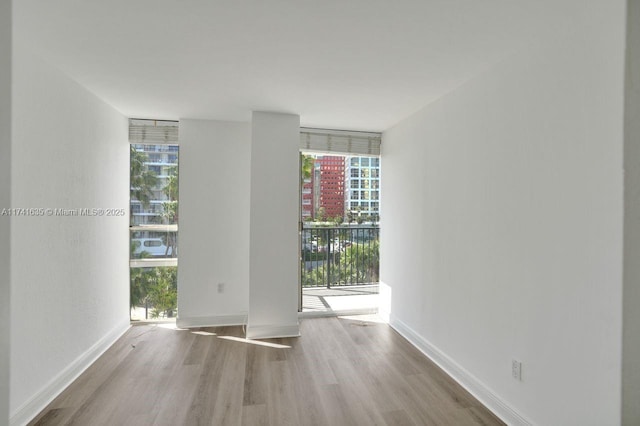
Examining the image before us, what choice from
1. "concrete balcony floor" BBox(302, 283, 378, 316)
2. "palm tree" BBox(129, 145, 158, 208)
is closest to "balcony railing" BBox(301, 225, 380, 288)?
"concrete balcony floor" BBox(302, 283, 378, 316)

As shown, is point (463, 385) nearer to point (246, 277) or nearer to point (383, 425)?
point (383, 425)

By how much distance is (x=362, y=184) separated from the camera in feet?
15.8

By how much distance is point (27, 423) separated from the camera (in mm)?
2072

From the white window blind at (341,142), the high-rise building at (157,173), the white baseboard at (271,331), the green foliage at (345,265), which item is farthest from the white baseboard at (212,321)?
the white window blind at (341,142)

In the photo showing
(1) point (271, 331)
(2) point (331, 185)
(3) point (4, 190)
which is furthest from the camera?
(2) point (331, 185)

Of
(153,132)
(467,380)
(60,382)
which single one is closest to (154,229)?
(153,132)

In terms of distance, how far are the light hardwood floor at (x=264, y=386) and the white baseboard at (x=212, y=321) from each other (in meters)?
0.28

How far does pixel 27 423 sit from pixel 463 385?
9.84 ft

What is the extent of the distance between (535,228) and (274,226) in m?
2.39

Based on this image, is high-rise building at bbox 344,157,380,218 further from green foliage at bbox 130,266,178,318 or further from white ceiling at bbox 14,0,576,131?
green foliage at bbox 130,266,178,318

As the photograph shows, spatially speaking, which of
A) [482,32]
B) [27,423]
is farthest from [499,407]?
[27,423]

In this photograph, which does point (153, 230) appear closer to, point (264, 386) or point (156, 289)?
point (156, 289)

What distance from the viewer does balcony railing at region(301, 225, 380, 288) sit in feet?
16.2

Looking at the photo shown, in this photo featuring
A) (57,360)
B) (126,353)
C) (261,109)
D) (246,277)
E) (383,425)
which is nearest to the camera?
(383,425)
